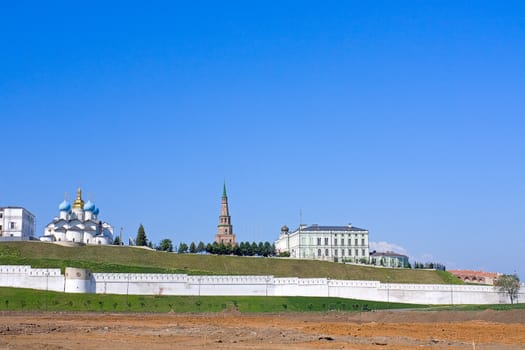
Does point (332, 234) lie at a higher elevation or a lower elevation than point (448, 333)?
higher

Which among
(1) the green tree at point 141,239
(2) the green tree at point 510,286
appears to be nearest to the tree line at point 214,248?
(1) the green tree at point 141,239

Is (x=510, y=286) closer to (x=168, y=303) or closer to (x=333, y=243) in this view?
(x=333, y=243)

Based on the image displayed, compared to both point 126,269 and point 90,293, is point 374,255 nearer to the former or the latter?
point 126,269

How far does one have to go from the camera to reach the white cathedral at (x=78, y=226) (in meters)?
105

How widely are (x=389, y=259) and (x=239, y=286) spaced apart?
5049 centimetres

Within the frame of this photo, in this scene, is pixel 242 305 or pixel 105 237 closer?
pixel 242 305

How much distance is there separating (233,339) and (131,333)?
700cm

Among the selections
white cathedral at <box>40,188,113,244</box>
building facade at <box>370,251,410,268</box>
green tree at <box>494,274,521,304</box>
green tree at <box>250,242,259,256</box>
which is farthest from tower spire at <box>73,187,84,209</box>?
green tree at <box>494,274,521,304</box>

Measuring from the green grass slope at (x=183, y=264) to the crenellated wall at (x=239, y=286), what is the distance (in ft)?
23.2

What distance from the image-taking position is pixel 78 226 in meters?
106

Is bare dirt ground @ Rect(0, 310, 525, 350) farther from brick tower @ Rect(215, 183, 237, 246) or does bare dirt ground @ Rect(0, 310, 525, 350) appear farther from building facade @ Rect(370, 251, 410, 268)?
brick tower @ Rect(215, 183, 237, 246)

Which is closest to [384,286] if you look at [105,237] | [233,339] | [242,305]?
[242,305]

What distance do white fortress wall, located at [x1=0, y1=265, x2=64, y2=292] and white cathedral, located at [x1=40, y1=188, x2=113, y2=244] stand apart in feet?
71.7

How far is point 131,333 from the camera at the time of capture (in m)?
41.5
